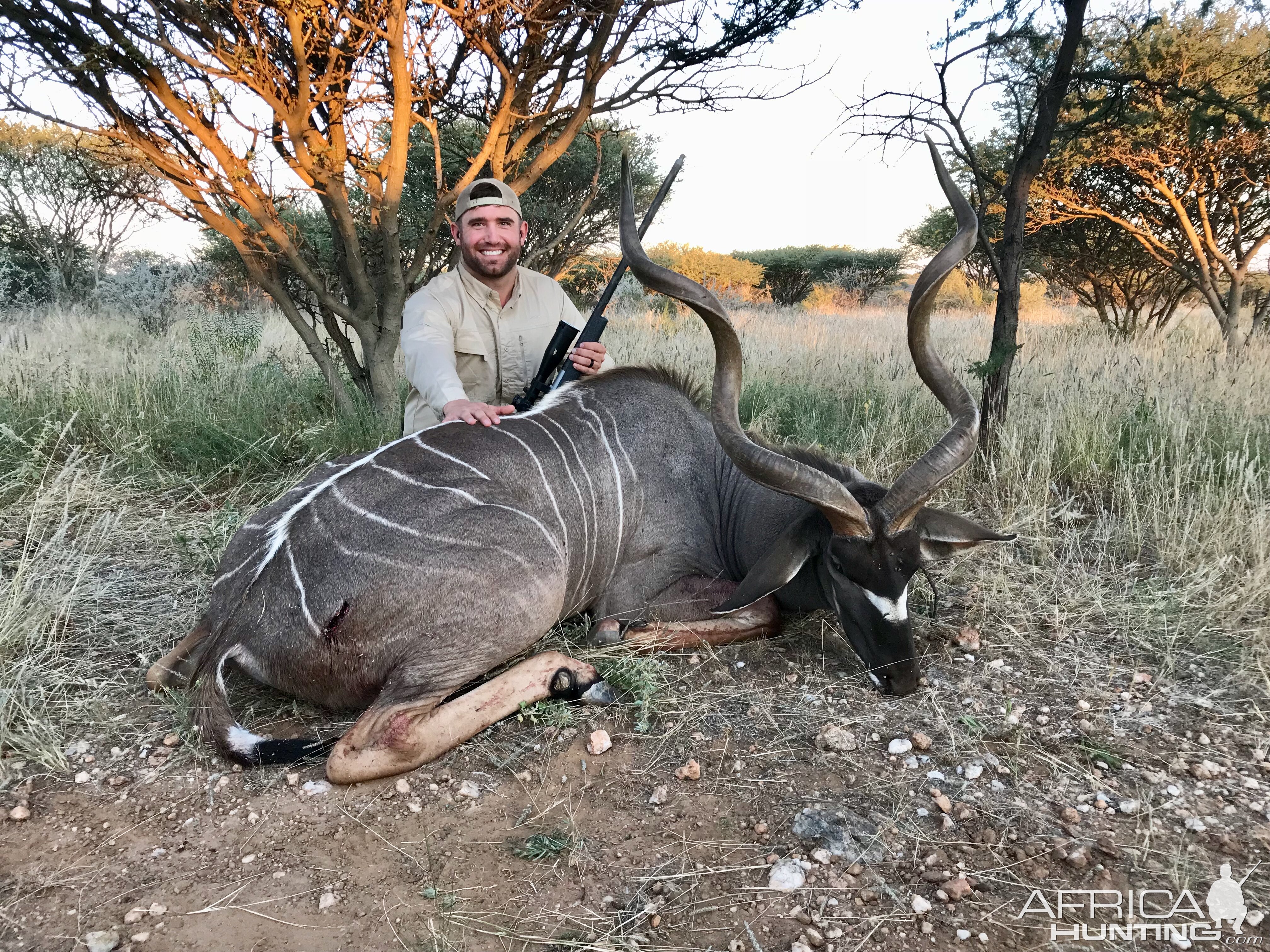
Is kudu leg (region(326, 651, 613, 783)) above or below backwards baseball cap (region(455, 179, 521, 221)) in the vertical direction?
below

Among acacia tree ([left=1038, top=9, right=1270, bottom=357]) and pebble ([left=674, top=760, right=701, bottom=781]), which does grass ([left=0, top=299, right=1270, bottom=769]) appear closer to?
pebble ([left=674, top=760, right=701, bottom=781])

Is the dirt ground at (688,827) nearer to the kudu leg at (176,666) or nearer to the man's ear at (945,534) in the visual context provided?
the kudu leg at (176,666)

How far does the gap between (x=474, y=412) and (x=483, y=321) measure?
1.10 m

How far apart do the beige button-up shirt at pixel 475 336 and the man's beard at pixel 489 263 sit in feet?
0.19

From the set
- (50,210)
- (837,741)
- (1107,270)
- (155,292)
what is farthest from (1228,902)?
(50,210)

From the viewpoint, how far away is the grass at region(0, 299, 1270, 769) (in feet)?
9.62

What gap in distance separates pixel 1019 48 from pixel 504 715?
4382mm

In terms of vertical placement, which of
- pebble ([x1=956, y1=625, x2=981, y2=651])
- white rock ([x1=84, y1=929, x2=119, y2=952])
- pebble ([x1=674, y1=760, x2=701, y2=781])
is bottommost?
white rock ([x1=84, y1=929, x2=119, y2=952])

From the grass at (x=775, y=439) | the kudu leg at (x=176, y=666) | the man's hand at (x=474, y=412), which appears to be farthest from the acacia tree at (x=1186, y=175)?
the kudu leg at (x=176, y=666)

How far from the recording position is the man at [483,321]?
3789 millimetres

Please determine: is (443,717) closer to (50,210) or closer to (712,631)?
(712,631)

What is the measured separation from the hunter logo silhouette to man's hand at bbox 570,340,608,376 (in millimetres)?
2829

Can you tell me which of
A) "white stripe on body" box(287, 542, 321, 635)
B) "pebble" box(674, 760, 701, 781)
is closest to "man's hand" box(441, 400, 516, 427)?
"white stripe on body" box(287, 542, 321, 635)

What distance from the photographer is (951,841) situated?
6.70 ft
